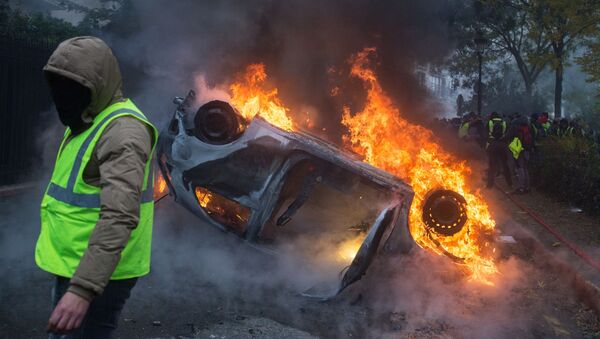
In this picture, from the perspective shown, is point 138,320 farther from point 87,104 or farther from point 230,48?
point 230,48

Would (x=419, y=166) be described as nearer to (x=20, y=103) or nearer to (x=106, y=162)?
(x=106, y=162)

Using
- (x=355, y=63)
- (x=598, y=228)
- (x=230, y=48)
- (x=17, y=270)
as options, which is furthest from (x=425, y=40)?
(x=17, y=270)

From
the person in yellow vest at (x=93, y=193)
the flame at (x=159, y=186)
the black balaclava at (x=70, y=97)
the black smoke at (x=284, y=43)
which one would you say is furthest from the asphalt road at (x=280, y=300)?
the black smoke at (x=284, y=43)

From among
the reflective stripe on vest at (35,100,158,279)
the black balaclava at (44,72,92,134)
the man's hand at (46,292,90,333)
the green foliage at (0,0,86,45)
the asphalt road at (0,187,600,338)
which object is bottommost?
the asphalt road at (0,187,600,338)

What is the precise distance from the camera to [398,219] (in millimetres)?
4324

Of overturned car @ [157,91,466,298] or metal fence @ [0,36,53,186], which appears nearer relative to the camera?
overturned car @ [157,91,466,298]

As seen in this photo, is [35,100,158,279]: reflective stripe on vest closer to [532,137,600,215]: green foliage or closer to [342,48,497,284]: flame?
[342,48,497,284]: flame

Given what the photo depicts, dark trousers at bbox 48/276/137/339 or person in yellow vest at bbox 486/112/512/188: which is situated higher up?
person in yellow vest at bbox 486/112/512/188

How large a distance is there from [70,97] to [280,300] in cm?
291

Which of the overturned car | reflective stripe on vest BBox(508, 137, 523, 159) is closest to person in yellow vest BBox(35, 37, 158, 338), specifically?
the overturned car

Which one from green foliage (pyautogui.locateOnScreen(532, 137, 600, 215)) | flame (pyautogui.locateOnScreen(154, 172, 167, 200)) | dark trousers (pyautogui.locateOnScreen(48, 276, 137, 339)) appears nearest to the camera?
dark trousers (pyautogui.locateOnScreen(48, 276, 137, 339))

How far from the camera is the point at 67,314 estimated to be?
1793 mm

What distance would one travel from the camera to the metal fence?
303 inches

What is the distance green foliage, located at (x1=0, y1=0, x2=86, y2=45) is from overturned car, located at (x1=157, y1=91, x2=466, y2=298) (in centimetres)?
475
